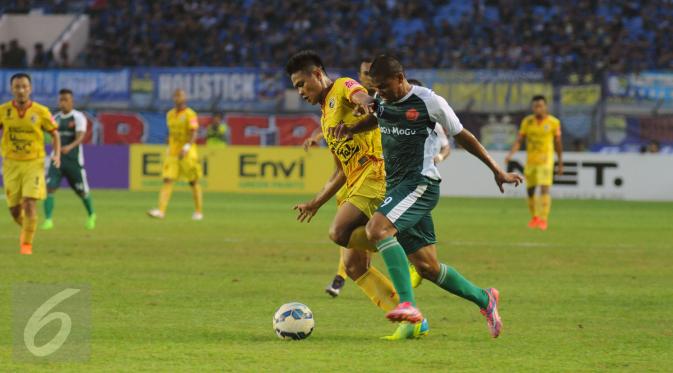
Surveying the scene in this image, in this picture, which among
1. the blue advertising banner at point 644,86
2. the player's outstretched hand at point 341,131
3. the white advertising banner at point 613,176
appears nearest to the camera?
the player's outstretched hand at point 341,131

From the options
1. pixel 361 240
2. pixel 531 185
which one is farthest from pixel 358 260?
pixel 531 185

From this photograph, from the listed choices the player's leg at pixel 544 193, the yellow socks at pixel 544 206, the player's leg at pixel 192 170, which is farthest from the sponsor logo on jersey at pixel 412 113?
the player's leg at pixel 192 170

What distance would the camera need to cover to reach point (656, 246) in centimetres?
1806

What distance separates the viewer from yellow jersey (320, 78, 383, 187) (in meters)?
8.90

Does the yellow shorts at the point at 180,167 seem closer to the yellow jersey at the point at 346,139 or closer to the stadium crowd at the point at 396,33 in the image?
the yellow jersey at the point at 346,139

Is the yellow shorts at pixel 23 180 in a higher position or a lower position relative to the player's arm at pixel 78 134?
lower

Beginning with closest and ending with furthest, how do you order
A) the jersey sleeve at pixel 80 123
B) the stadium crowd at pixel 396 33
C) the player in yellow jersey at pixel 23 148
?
the player in yellow jersey at pixel 23 148
the jersey sleeve at pixel 80 123
the stadium crowd at pixel 396 33

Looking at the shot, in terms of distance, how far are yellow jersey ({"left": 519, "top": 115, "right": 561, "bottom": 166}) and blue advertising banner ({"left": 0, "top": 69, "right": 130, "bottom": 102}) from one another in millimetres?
17425

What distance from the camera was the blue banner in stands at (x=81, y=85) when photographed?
121 feet

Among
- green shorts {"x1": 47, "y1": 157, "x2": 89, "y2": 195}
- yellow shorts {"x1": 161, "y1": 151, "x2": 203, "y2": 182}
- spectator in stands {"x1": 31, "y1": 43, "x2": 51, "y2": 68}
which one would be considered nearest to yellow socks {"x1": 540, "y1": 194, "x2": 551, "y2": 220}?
yellow shorts {"x1": 161, "y1": 151, "x2": 203, "y2": 182}

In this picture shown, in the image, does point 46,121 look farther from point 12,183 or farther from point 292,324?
point 292,324

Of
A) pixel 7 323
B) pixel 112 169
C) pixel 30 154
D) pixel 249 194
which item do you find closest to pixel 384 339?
pixel 7 323

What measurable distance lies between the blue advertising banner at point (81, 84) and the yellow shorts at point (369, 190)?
2862 centimetres

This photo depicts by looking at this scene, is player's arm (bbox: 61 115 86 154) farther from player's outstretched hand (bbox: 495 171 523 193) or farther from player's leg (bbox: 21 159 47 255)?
player's outstretched hand (bbox: 495 171 523 193)
